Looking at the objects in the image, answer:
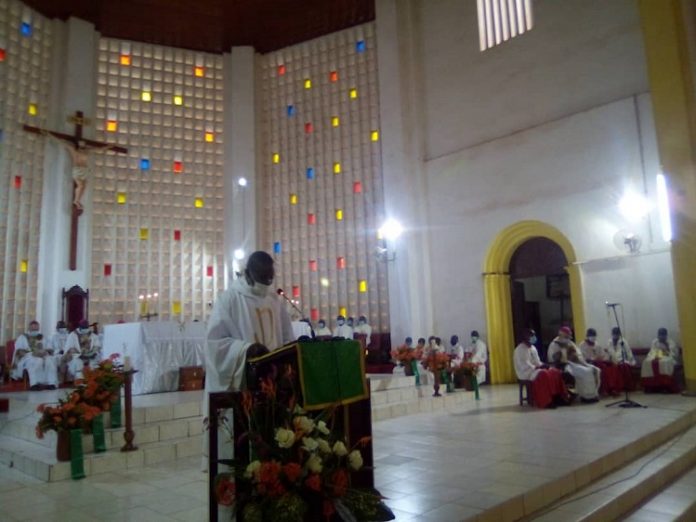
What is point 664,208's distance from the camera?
31.1 ft

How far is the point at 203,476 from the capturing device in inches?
175

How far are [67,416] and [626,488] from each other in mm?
4552

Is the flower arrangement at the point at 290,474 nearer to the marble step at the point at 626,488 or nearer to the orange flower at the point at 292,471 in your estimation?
the orange flower at the point at 292,471

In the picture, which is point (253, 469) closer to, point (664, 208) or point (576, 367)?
point (576, 367)

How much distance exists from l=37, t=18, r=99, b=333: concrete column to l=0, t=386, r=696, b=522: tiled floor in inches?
335

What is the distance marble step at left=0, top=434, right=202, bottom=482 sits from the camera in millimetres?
4629

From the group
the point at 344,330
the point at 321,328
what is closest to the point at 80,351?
the point at 321,328

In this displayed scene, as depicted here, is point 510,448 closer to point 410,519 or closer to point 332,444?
point 410,519

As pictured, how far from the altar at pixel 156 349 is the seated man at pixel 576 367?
5608mm

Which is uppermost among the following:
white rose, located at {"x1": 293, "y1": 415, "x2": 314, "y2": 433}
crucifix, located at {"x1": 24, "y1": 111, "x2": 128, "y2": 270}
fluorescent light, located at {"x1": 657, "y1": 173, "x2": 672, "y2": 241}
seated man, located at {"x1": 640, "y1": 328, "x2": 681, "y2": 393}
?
crucifix, located at {"x1": 24, "y1": 111, "x2": 128, "y2": 270}

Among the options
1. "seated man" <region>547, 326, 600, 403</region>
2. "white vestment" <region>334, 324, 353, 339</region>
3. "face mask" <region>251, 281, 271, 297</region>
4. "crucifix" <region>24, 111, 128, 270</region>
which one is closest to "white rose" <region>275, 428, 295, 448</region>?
"face mask" <region>251, 281, 271, 297</region>

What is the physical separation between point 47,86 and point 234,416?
13.5 metres

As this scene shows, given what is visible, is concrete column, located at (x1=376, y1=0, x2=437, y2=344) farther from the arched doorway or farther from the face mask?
the face mask

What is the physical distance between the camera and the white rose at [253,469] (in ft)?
8.77
